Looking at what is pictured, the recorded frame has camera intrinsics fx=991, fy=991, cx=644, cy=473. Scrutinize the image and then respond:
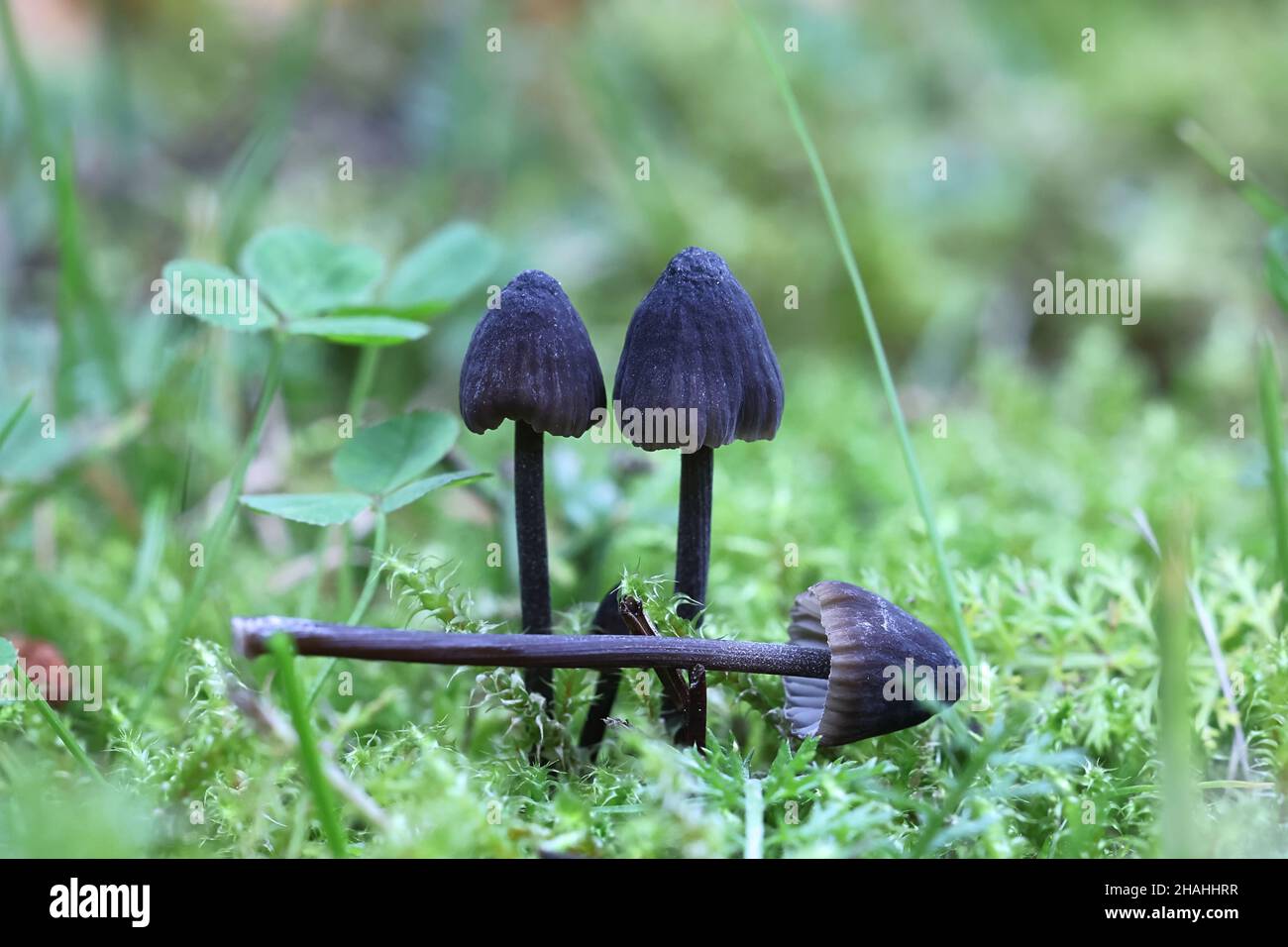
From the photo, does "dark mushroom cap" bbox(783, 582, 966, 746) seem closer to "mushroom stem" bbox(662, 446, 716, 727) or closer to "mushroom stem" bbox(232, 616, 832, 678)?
"mushroom stem" bbox(232, 616, 832, 678)

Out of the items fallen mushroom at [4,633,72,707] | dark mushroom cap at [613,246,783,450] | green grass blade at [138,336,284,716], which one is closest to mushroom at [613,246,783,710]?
dark mushroom cap at [613,246,783,450]

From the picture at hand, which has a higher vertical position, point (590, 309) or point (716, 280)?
point (590, 309)

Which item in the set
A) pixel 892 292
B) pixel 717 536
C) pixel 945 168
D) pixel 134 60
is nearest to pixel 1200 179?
pixel 945 168

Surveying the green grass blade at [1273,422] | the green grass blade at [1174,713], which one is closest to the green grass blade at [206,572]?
the green grass blade at [1174,713]

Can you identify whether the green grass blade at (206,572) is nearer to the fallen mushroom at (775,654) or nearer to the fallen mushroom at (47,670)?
the fallen mushroom at (47,670)

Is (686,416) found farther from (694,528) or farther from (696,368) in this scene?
(694,528)
